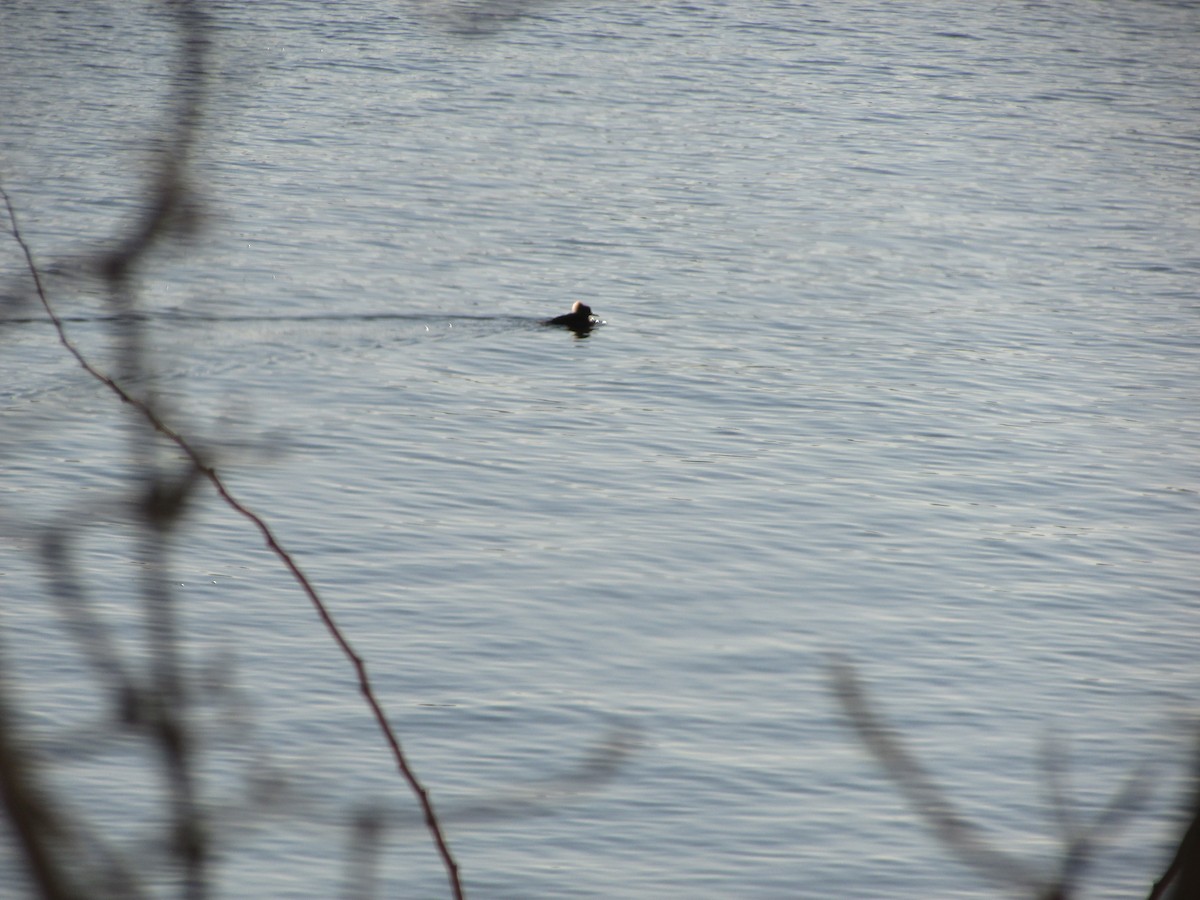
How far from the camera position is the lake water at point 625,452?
8.33 m

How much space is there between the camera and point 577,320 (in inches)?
696

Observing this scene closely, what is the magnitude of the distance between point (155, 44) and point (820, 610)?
22.0 metres

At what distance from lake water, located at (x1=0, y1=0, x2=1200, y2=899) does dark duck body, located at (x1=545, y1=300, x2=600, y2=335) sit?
0.15 metres

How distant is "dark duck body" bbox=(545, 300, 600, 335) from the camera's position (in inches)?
693

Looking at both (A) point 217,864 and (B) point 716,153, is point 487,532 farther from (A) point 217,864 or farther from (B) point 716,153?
(B) point 716,153

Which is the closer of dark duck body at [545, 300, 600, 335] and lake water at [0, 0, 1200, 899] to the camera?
lake water at [0, 0, 1200, 899]

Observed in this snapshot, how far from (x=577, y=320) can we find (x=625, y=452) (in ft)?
12.0

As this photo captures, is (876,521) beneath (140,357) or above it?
beneath

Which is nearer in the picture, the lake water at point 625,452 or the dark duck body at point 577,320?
the lake water at point 625,452

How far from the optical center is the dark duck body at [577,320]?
693 inches

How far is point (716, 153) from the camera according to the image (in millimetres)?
26953

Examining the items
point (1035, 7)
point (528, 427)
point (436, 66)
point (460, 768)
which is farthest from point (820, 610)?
point (1035, 7)

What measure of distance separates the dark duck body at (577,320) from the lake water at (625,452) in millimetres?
152

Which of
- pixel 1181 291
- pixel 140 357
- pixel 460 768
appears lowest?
pixel 1181 291
